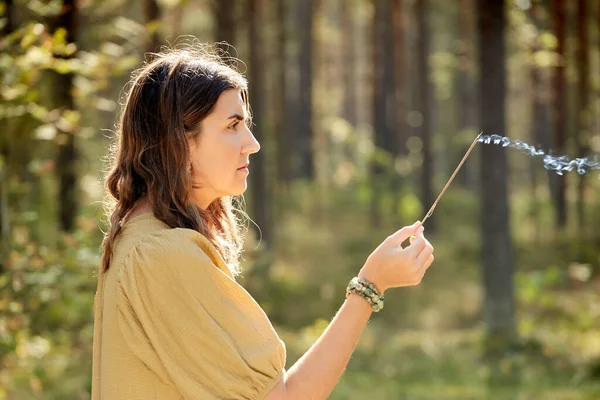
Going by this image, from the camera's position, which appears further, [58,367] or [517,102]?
[517,102]

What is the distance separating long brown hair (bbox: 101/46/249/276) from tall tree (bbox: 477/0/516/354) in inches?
389

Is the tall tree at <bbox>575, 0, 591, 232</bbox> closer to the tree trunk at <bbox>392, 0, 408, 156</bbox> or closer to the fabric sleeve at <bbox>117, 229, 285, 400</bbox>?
the tree trunk at <bbox>392, 0, 408, 156</bbox>

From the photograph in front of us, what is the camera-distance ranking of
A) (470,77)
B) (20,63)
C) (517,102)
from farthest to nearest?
1. (517,102)
2. (470,77)
3. (20,63)

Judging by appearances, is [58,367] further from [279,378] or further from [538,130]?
[538,130]

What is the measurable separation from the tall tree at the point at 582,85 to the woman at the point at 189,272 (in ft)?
63.3

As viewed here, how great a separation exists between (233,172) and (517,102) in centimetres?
4522

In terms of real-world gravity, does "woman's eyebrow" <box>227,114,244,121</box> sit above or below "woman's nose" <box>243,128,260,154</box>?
above

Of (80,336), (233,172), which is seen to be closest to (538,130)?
(80,336)

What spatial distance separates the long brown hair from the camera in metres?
2.53

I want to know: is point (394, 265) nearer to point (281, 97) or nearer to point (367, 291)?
point (367, 291)

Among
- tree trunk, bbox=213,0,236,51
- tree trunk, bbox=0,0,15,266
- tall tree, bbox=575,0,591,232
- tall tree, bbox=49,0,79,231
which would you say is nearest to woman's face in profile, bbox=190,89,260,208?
tree trunk, bbox=0,0,15,266

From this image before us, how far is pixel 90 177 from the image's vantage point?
13.5 meters

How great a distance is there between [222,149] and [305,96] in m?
25.1

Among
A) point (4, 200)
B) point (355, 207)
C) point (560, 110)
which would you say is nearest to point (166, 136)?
point (4, 200)
